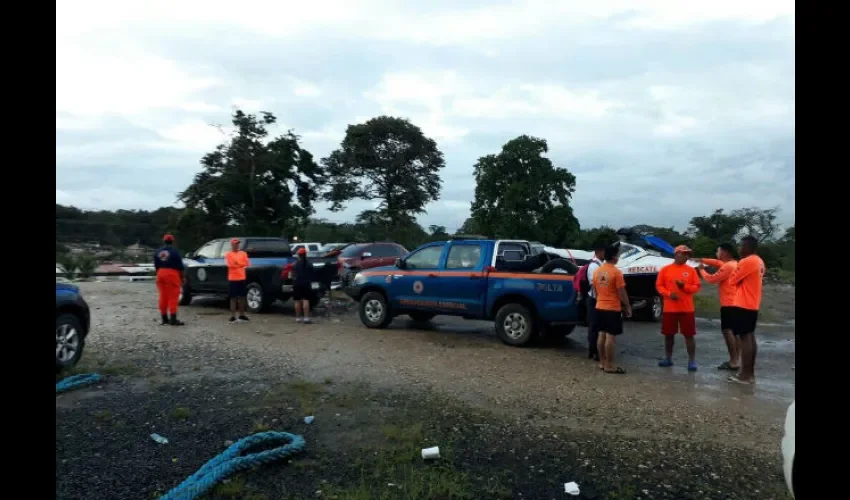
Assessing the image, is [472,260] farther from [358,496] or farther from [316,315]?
[358,496]

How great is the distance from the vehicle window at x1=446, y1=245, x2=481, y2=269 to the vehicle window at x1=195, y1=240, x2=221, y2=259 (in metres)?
6.75

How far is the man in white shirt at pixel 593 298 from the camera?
8.45 metres

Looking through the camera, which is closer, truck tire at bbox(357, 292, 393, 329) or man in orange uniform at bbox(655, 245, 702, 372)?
man in orange uniform at bbox(655, 245, 702, 372)

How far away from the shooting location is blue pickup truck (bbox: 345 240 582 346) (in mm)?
9273

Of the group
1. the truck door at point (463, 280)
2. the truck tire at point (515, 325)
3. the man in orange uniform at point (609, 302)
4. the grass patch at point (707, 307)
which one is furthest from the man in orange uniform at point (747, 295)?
the grass patch at point (707, 307)

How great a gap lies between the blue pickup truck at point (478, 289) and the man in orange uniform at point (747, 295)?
235cm

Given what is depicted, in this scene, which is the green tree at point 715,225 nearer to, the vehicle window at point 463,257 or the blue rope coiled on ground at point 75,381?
the vehicle window at point 463,257

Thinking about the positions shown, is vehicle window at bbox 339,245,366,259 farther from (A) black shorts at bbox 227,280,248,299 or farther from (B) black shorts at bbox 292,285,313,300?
(A) black shorts at bbox 227,280,248,299

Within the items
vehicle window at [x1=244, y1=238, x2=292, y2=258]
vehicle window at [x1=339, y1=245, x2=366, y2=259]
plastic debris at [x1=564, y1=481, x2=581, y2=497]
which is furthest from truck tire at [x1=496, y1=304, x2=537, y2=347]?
vehicle window at [x1=339, y1=245, x2=366, y2=259]

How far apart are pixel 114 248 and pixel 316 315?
1612 centimetres

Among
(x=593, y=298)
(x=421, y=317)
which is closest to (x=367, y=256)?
(x=421, y=317)

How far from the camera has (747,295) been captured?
7.23 meters

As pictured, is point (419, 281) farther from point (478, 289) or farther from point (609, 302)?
point (609, 302)
